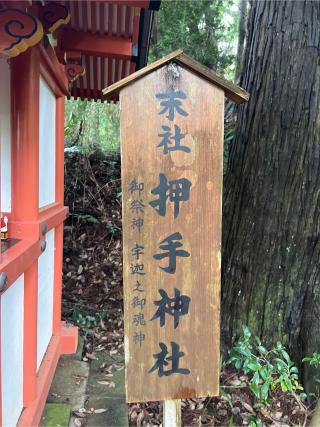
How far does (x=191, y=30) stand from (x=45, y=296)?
5435mm

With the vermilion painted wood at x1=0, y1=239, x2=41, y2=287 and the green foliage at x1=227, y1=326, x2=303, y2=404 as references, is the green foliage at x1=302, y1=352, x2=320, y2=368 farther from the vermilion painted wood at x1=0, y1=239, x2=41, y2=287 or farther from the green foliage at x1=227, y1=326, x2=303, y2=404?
the vermilion painted wood at x1=0, y1=239, x2=41, y2=287

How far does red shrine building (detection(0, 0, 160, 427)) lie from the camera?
2244 millimetres

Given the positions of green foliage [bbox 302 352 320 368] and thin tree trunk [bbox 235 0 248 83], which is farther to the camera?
thin tree trunk [bbox 235 0 248 83]

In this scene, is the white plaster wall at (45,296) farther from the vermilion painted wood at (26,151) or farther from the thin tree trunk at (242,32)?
the thin tree trunk at (242,32)

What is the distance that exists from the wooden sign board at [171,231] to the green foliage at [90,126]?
5.39 metres

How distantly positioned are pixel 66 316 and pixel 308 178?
11.2 feet

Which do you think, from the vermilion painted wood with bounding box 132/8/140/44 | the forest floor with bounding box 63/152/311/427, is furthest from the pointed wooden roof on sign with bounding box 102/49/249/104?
the forest floor with bounding box 63/152/311/427

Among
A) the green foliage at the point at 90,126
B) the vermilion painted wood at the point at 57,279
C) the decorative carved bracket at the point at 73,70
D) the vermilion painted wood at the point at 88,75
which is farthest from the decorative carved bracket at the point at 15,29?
the green foliage at the point at 90,126

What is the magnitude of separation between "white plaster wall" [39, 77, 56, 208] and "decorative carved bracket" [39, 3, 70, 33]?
463mm

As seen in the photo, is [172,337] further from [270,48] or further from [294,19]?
[294,19]

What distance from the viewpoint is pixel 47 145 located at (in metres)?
3.20

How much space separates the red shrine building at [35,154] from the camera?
2.24 m

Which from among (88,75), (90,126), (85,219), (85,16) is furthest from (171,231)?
(90,126)

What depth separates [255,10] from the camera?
3811 millimetres
